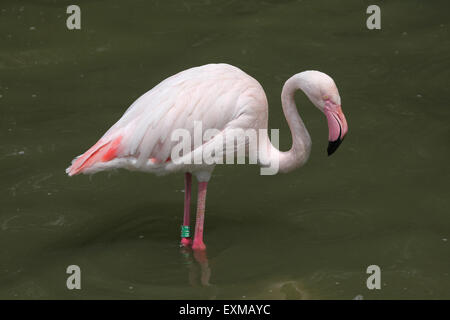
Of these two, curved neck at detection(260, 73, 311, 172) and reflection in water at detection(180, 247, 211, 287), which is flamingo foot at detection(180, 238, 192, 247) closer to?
reflection in water at detection(180, 247, 211, 287)

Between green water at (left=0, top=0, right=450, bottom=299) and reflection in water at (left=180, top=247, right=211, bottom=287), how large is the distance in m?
0.01

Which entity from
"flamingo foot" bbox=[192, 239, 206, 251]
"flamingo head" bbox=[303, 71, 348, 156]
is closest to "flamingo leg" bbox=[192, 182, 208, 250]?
"flamingo foot" bbox=[192, 239, 206, 251]

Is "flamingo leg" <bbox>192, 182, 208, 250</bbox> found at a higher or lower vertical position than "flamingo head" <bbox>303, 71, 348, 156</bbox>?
lower

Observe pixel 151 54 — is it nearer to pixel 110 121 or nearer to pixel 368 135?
pixel 110 121

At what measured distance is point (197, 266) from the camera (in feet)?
20.8

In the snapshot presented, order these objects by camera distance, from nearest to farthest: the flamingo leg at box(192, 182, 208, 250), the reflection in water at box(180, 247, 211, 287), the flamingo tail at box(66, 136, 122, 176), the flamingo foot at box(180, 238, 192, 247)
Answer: the flamingo tail at box(66, 136, 122, 176) → the reflection in water at box(180, 247, 211, 287) → the flamingo leg at box(192, 182, 208, 250) → the flamingo foot at box(180, 238, 192, 247)

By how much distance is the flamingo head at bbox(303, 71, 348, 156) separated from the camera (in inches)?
235

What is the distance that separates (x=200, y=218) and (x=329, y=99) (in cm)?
126

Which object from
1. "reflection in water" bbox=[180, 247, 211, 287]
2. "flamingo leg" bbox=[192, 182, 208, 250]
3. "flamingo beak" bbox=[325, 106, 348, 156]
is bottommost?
"reflection in water" bbox=[180, 247, 211, 287]

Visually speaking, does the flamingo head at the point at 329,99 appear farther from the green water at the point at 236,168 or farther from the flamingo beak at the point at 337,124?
the green water at the point at 236,168

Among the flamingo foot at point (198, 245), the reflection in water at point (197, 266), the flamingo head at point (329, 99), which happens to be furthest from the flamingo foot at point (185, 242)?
the flamingo head at point (329, 99)

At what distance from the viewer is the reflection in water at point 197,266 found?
620 centimetres

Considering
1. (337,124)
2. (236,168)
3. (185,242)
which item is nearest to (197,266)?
(185,242)

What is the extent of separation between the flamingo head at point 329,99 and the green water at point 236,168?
37.4 inches
